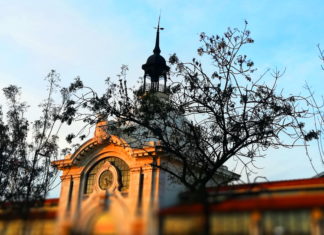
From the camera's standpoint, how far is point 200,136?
19.2 m

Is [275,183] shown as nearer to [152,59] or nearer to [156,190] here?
[156,190]

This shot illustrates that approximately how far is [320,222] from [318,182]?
14.3 m

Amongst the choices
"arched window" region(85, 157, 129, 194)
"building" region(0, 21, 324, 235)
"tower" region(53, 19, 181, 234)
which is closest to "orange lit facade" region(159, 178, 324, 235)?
"building" region(0, 21, 324, 235)

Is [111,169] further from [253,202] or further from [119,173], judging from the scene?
[253,202]

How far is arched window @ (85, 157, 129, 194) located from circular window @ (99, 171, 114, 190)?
2.04 feet

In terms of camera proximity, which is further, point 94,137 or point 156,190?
point 94,137

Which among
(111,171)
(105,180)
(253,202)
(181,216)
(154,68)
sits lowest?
(181,216)

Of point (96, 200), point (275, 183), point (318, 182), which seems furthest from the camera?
point (275, 183)

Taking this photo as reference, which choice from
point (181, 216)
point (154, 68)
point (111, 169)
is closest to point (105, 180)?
point (111, 169)

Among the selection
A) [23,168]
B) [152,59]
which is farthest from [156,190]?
[152,59]

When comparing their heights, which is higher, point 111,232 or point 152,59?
point 152,59

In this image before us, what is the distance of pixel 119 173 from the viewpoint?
85.3ft

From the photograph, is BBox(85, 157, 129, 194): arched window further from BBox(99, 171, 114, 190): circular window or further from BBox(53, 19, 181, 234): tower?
BBox(99, 171, 114, 190): circular window

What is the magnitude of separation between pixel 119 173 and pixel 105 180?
41.3 inches
